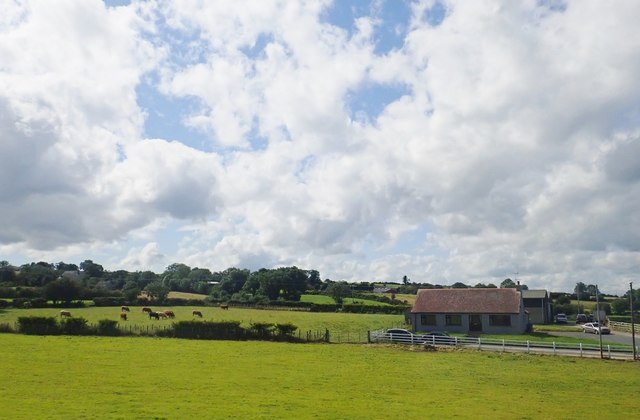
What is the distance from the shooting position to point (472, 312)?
7212 centimetres

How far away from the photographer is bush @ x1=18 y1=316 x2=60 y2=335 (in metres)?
60.6

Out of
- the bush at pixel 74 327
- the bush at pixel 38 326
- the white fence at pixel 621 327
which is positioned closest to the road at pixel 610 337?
the white fence at pixel 621 327

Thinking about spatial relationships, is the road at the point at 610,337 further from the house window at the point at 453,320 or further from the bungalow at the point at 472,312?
the house window at the point at 453,320

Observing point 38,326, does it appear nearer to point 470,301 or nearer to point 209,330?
point 209,330

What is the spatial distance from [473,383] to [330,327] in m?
44.6

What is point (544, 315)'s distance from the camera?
101m

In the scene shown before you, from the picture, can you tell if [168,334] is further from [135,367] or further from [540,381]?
[540,381]

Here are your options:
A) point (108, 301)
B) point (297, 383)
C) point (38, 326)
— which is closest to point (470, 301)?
point (297, 383)

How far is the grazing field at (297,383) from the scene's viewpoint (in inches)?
936

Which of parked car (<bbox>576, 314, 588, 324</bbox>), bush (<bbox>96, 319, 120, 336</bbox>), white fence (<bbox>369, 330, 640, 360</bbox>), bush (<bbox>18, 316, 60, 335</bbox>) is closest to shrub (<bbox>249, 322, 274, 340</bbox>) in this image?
white fence (<bbox>369, 330, 640, 360</bbox>)

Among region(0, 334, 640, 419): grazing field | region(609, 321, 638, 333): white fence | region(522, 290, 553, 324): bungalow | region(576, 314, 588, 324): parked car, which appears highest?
region(522, 290, 553, 324): bungalow

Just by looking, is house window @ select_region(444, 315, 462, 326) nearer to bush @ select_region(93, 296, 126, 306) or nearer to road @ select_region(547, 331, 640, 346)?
road @ select_region(547, 331, 640, 346)

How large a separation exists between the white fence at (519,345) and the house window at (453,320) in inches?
666

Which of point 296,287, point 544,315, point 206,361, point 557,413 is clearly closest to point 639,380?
point 557,413
